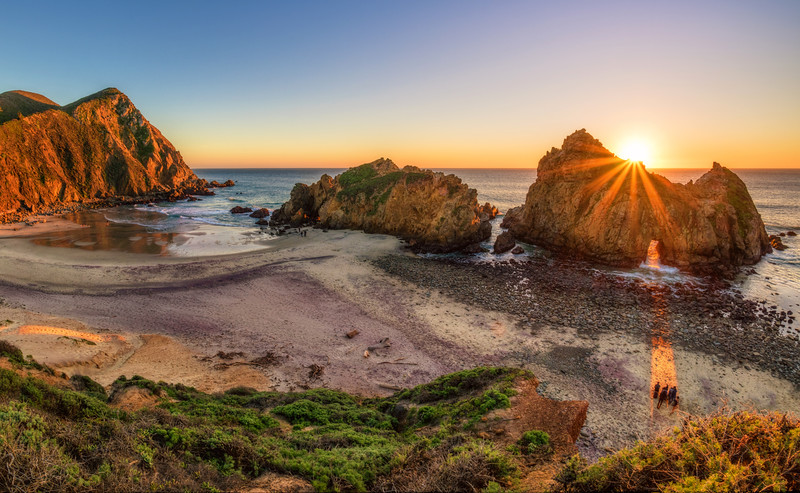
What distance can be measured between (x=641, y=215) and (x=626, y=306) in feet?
47.8

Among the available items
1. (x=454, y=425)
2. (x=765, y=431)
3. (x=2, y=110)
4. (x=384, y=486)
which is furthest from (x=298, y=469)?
(x=2, y=110)

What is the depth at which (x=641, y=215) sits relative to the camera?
32.8 metres

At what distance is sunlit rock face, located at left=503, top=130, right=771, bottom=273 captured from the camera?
3136 centimetres

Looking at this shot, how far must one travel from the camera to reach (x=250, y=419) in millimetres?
9828

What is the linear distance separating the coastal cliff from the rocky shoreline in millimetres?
68786

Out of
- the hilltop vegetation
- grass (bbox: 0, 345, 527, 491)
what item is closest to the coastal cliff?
grass (bbox: 0, 345, 527, 491)

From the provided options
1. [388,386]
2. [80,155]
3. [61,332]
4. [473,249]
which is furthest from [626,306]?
[80,155]

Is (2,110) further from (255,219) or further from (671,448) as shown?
(671,448)

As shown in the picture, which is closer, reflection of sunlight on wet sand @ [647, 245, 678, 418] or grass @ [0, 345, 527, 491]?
grass @ [0, 345, 527, 491]

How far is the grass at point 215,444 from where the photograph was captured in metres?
5.59

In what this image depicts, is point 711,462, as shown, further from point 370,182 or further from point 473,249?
point 370,182

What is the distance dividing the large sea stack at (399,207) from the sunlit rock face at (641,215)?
32.6 feet

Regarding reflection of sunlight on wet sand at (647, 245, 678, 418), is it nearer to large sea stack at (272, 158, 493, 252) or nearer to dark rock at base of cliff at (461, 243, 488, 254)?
dark rock at base of cliff at (461, 243, 488, 254)

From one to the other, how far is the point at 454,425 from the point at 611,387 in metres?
9.47
